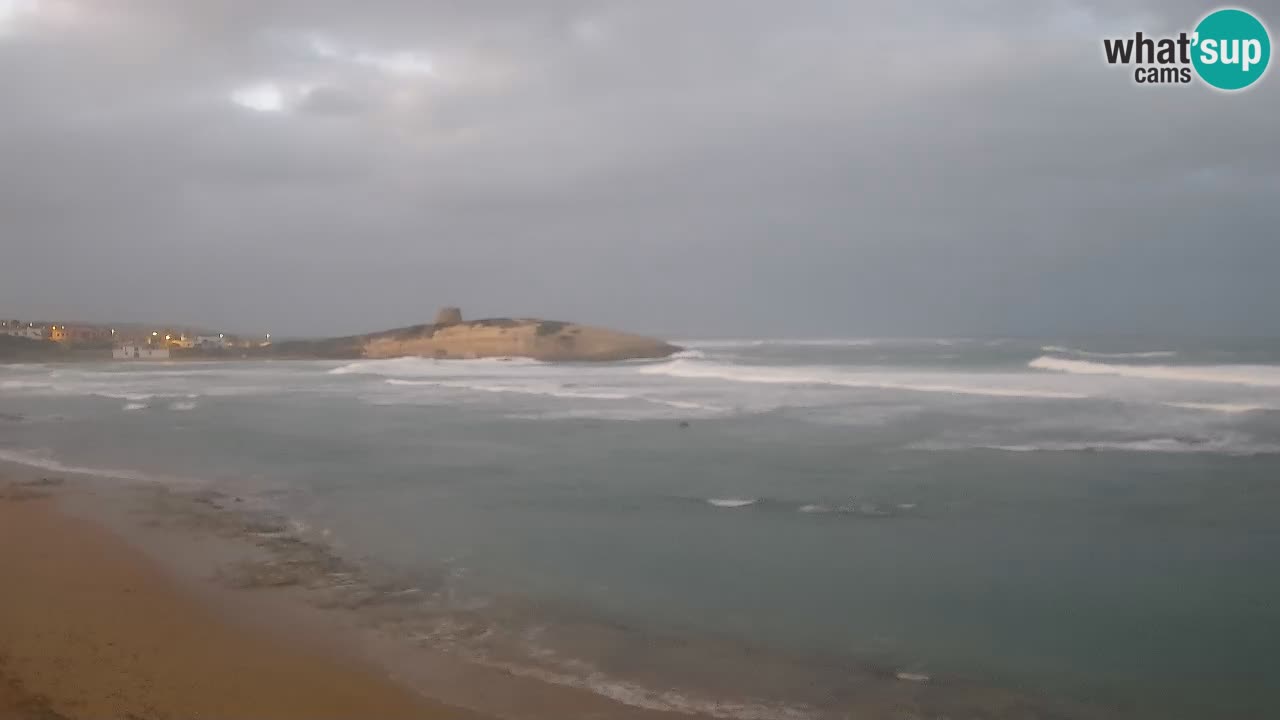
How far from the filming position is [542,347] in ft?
200

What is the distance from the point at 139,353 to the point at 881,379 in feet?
196

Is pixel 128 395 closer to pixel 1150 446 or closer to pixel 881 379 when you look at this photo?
pixel 881 379

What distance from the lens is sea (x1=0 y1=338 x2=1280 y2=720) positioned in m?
4.70

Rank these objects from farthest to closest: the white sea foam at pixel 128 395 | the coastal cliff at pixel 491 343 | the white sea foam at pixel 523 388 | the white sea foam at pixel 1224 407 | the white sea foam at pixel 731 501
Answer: the coastal cliff at pixel 491 343, the white sea foam at pixel 523 388, the white sea foam at pixel 128 395, the white sea foam at pixel 1224 407, the white sea foam at pixel 731 501

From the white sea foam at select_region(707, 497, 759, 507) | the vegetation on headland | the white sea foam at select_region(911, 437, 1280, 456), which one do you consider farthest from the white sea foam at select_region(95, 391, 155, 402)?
the vegetation on headland

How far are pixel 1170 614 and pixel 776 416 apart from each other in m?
12.5

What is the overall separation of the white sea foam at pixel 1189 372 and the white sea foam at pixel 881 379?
3.80m

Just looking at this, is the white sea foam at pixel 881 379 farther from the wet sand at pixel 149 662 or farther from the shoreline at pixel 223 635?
the wet sand at pixel 149 662

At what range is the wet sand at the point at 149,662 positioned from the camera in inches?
165

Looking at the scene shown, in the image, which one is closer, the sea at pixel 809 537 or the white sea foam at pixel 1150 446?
the sea at pixel 809 537

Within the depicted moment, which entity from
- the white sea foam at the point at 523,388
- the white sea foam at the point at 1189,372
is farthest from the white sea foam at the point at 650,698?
the white sea foam at the point at 1189,372

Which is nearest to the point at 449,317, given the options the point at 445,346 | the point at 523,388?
the point at 445,346

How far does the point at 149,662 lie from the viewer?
475cm

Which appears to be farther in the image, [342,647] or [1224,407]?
[1224,407]
